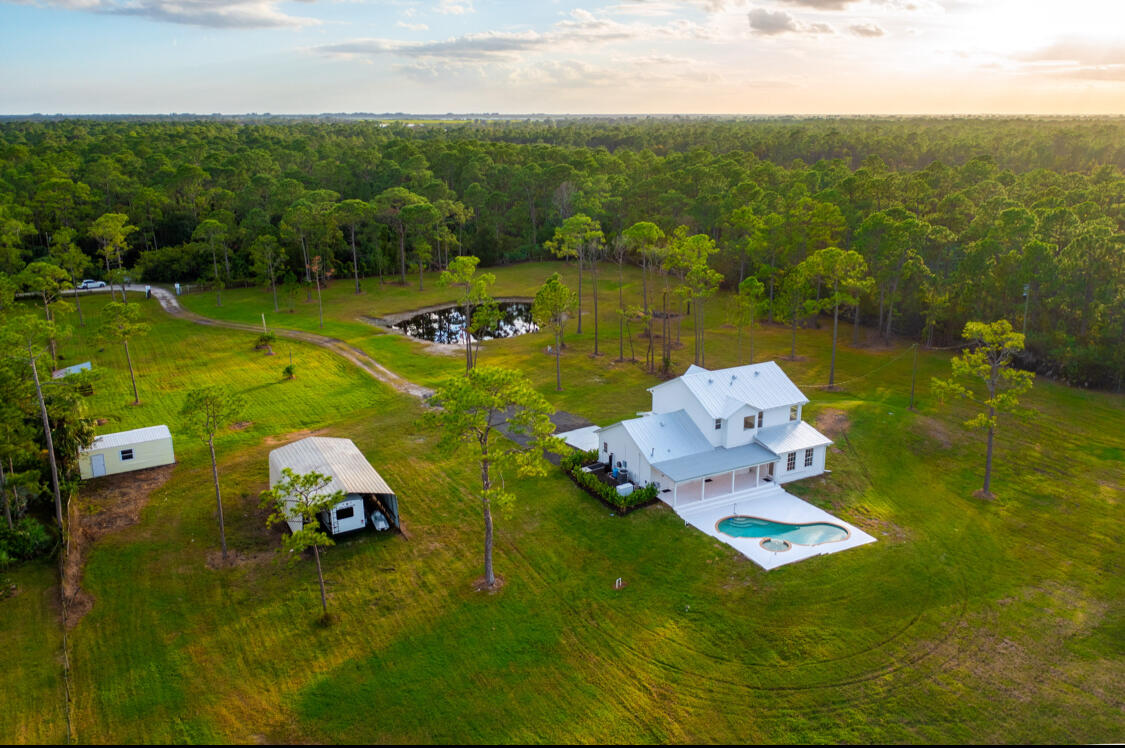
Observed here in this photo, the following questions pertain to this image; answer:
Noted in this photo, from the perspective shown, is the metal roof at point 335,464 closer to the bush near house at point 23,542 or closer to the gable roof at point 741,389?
the bush near house at point 23,542

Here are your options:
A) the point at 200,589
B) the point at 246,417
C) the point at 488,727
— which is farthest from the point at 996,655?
the point at 246,417

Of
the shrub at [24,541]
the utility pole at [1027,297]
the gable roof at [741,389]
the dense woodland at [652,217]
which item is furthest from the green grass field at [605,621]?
the dense woodland at [652,217]

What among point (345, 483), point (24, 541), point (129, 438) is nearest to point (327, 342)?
point (129, 438)

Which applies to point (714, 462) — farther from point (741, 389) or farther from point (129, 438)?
point (129, 438)

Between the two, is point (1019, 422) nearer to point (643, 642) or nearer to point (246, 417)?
point (643, 642)

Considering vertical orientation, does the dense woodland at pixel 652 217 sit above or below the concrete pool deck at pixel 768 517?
above
